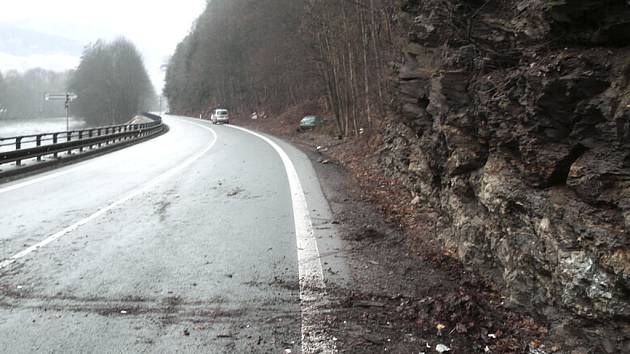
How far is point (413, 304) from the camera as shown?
4.57 m

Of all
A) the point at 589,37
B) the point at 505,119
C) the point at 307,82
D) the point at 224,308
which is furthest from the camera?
the point at 307,82

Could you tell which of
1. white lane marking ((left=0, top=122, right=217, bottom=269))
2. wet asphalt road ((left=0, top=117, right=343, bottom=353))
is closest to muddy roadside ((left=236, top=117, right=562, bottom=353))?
wet asphalt road ((left=0, top=117, right=343, bottom=353))

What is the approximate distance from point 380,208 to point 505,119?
384 centimetres

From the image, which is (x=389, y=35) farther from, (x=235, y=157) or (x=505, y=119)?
(x=505, y=119)

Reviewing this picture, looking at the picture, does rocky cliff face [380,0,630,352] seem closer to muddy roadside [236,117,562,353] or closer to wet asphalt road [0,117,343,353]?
muddy roadside [236,117,562,353]

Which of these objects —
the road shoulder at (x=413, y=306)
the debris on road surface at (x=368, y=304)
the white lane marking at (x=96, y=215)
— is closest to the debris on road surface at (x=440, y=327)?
the road shoulder at (x=413, y=306)

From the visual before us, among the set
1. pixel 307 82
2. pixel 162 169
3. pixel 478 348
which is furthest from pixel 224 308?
pixel 307 82

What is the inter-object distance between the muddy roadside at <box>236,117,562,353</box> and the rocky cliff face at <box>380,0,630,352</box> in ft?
0.76

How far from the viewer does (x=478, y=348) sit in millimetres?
3783

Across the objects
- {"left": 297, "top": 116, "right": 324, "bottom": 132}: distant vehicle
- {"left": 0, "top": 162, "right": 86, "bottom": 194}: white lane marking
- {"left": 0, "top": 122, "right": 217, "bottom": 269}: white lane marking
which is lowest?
{"left": 0, "top": 162, "right": 86, "bottom": 194}: white lane marking

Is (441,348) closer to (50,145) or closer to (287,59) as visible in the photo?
(50,145)

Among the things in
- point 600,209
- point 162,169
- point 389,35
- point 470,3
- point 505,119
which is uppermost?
point 389,35

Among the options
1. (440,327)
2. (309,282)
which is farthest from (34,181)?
(440,327)

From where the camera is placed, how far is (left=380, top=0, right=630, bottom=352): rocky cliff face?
3553 millimetres
